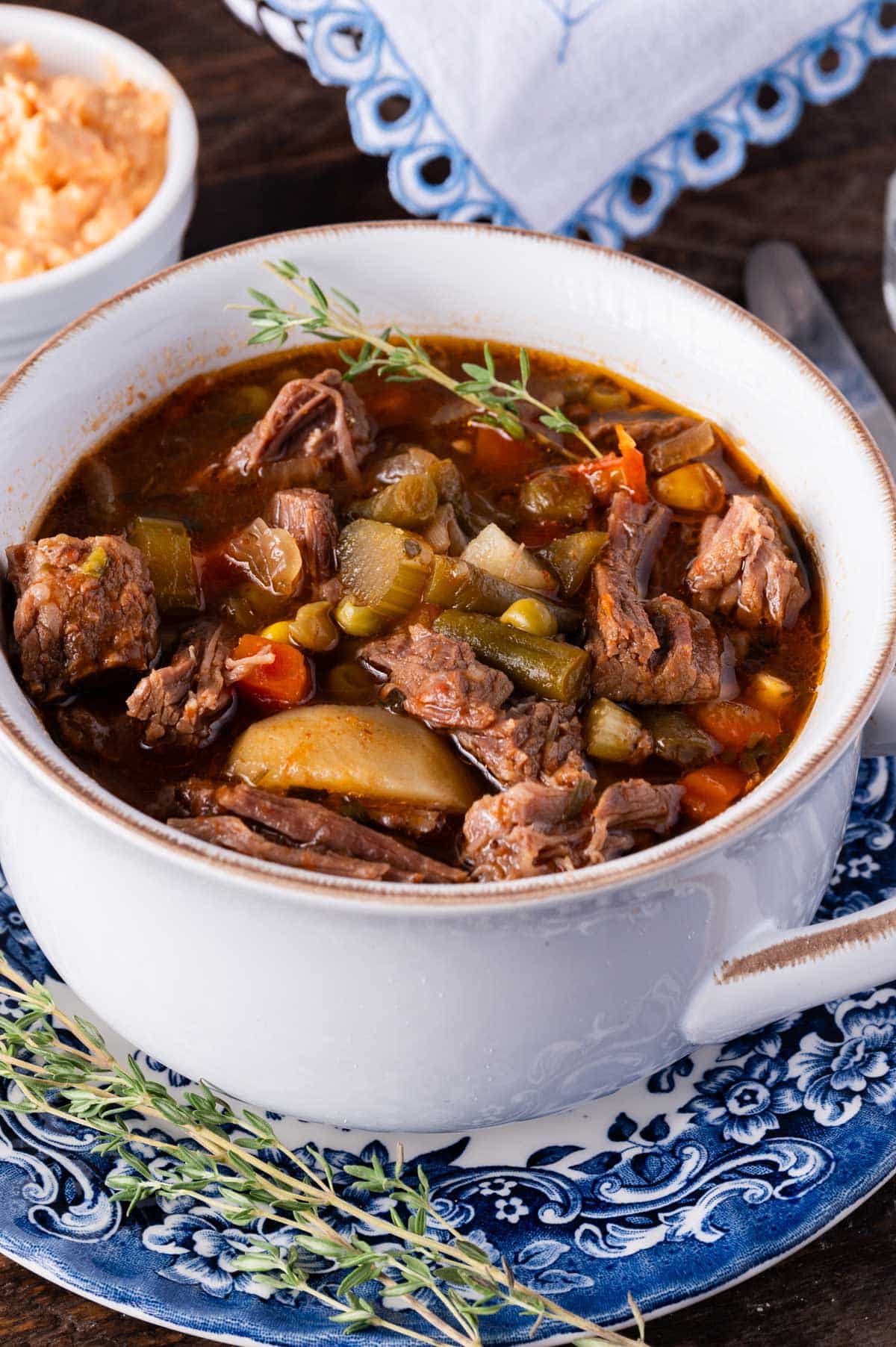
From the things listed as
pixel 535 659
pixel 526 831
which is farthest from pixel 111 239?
pixel 526 831

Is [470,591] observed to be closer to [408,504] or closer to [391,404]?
[408,504]

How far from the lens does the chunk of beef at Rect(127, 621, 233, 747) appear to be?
7.97 ft

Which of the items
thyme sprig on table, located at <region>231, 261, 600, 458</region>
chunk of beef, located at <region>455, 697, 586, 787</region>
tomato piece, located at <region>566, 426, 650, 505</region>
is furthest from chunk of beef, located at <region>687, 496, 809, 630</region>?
chunk of beef, located at <region>455, 697, 586, 787</region>

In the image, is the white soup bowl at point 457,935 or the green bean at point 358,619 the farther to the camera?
the green bean at point 358,619

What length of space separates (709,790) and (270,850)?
0.76 metres

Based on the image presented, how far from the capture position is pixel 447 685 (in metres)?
2.45

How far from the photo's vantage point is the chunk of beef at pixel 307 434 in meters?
2.97

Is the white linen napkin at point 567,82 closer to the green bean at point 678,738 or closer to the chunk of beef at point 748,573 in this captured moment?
the chunk of beef at point 748,573

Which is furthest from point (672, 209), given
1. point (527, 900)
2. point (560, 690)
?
point (527, 900)

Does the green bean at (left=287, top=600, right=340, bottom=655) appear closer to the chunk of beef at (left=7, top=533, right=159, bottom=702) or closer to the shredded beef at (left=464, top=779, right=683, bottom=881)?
the chunk of beef at (left=7, top=533, right=159, bottom=702)

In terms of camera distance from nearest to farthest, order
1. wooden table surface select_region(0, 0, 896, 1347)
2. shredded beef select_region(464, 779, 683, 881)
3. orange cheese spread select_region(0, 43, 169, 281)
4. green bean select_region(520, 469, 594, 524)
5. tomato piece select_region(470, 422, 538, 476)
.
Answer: shredded beef select_region(464, 779, 683, 881) → green bean select_region(520, 469, 594, 524) → tomato piece select_region(470, 422, 538, 476) → orange cheese spread select_region(0, 43, 169, 281) → wooden table surface select_region(0, 0, 896, 1347)

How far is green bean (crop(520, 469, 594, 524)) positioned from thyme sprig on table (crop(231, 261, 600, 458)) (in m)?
0.10

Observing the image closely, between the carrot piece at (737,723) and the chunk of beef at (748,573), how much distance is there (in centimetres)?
23

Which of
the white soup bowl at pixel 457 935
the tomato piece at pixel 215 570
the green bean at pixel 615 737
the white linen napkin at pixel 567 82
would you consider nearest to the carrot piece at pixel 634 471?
the white soup bowl at pixel 457 935
